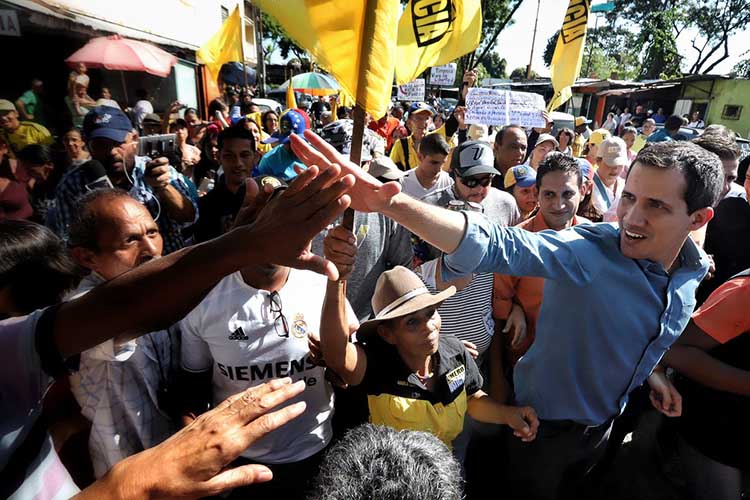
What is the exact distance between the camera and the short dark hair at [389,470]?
1.04m

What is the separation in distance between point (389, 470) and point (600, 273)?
1111mm

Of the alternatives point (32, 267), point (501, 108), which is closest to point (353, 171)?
point (32, 267)

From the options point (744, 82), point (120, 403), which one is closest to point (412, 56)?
point (120, 403)

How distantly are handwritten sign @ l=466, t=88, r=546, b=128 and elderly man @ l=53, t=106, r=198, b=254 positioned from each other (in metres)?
4.13

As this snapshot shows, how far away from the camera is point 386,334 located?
75.5 inches

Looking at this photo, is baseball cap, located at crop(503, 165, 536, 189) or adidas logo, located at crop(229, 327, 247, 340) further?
baseball cap, located at crop(503, 165, 536, 189)

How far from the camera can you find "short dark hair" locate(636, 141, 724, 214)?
1.59 metres

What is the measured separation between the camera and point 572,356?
1783 millimetres

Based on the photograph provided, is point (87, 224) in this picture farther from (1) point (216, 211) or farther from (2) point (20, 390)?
(1) point (216, 211)

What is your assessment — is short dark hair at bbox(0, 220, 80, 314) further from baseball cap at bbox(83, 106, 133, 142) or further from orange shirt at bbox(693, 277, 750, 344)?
orange shirt at bbox(693, 277, 750, 344)

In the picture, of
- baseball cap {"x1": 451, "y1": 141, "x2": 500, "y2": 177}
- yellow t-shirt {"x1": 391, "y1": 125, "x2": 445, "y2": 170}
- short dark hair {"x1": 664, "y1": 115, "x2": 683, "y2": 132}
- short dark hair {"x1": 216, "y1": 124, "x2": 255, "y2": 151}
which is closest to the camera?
baseball cap {"x1": 451, "y1": 141, "x2": 500, "y2": 177}

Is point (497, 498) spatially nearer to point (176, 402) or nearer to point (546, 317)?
point (546, 317)

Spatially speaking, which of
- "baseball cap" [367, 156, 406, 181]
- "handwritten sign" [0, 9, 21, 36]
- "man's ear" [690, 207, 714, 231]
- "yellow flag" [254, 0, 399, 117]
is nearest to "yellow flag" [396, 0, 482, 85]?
"yellow flag" [254, 0, 399, 117]

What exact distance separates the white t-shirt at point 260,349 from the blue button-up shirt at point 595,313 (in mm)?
895
